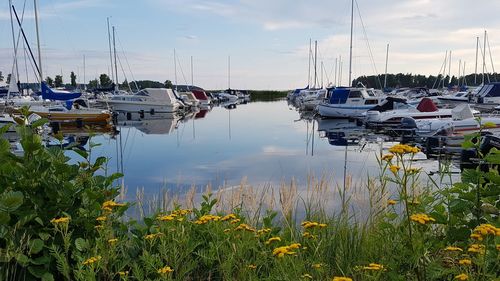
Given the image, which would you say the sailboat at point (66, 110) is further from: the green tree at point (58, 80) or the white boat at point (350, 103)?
the green tree at point (58, 80)

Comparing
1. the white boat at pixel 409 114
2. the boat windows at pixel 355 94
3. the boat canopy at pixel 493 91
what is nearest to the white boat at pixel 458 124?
the white boat at pixel 409 114

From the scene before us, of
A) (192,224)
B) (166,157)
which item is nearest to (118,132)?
(166,157)

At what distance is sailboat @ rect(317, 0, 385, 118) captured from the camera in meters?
37.2

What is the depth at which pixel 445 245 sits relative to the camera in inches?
129

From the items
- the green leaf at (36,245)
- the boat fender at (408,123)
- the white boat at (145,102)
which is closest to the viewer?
the green leaf at (36,245)

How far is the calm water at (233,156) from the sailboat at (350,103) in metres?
8.14

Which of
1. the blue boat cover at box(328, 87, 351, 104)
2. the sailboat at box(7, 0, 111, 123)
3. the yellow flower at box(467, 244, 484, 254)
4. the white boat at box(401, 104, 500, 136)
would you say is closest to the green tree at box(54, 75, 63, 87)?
the sailboat at box(7, 0, 111, 123)

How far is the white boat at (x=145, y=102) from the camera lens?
147ft

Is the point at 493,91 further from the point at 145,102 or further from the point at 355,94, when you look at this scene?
the point at 145,102

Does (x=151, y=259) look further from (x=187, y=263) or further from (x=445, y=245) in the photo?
(x=445, y=245)

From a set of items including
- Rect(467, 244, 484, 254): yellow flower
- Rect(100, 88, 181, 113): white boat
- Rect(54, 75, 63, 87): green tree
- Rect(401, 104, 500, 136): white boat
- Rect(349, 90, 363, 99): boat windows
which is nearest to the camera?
Rect(467, 244, 484, 254): yellow flower

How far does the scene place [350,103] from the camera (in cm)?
3803

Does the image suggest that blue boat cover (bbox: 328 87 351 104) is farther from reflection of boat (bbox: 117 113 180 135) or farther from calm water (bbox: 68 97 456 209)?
reflection of boat (bbox: 117 113 180 135)

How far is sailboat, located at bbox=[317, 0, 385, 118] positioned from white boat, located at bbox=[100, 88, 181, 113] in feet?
52.6
